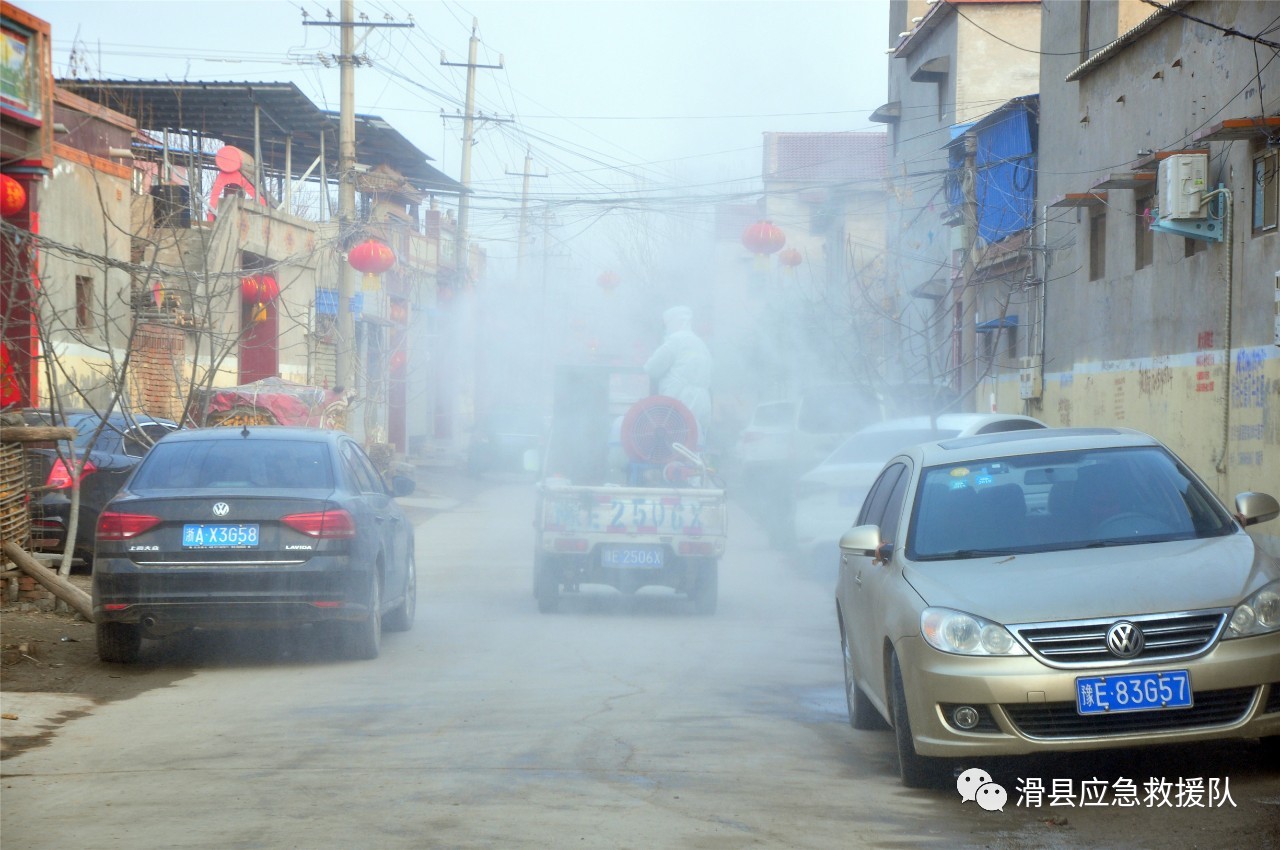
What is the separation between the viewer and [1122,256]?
20.7 m

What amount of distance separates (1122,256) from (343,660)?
14.3m

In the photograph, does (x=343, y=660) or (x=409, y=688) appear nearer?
(x=409, y=688)

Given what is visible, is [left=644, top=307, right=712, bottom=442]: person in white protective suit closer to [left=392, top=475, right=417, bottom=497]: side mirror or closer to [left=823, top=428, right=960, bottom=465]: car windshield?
[left=823, top=428, right=960, bottom=465]: car windshield

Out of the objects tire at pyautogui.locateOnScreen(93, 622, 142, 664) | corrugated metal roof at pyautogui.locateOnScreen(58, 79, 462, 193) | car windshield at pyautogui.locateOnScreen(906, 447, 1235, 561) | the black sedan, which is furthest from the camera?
corrugated metal roof at pyautogui.locateOnScreen(58, 79, 462, 193)

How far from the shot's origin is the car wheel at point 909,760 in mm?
6141

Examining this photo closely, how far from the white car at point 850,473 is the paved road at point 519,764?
401 cm

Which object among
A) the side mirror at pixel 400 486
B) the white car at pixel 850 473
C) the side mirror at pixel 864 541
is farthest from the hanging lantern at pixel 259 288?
the side mirror at pixel 864 541

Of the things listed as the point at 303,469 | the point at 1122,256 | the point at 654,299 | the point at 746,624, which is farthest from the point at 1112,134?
the point at 654,299

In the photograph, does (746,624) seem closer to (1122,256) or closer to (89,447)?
(89,447)

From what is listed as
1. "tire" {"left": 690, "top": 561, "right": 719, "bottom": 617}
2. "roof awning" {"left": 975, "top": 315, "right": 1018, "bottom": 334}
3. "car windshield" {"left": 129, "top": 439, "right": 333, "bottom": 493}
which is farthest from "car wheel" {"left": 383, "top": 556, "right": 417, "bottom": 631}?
"roof awning" {"left": 975, "top": 315, "right": 1018, "bottom": 334}

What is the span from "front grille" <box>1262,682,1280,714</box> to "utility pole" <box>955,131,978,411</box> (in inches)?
815

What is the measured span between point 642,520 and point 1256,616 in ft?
25.4

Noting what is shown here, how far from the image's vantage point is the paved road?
5438mm

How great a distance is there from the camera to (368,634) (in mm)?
10234
